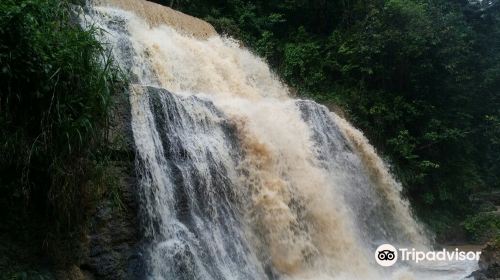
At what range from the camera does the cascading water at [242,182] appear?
541 centimetres

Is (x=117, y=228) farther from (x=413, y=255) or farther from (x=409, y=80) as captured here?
(x=409, y=80)

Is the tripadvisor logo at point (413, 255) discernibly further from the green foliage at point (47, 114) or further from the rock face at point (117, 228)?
the green foliage at point (47, 114)

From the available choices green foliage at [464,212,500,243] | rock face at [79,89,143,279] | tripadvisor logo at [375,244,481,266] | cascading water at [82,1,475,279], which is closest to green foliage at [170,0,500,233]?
green foliage at [464,212,500,243]

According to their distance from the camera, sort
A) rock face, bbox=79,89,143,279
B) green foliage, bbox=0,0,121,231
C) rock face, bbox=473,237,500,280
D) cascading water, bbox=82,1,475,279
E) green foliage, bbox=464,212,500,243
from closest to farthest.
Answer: green foliage, bbox=0,0,121,231 < rock face, bbox=79,89,143,279 < cascading water, bbox=82,1,475,279 < rock face, bbox=473,237,500,280 < green foliage, bbox=464,212,500,243

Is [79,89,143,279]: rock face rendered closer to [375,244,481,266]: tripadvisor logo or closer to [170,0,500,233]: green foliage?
[375,244,481,266]: tripadvisor logo

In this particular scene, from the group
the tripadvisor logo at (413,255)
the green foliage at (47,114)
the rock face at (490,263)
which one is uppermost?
the green foliage at (47,114)

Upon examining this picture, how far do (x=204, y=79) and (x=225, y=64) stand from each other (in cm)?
127

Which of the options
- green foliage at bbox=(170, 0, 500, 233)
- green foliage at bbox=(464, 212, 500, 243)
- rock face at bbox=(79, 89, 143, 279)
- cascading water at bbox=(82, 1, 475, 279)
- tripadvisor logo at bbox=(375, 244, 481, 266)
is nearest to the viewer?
rock face at bbox=(79, 89, 143, 279)

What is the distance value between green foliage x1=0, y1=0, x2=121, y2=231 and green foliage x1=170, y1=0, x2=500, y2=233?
8.96 m

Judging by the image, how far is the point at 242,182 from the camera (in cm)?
661

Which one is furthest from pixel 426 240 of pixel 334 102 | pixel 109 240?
pixel 109 240

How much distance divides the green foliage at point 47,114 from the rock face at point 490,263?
18.1ft

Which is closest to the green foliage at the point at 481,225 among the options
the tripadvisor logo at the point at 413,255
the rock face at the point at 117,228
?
the tripadvisor logo at the point at 413,255

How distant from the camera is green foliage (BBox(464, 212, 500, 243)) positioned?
11.0 meters
